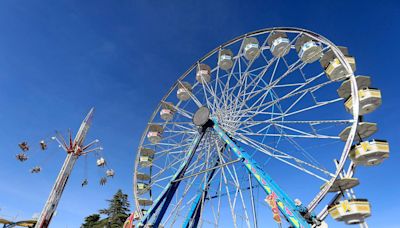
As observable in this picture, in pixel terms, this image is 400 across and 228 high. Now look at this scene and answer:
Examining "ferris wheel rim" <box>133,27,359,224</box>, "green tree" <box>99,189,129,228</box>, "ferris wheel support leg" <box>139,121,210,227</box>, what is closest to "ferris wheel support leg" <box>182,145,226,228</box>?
"ferris wheel support leg" <box>139,121,210,227</box>

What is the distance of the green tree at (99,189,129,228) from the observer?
1451 inches

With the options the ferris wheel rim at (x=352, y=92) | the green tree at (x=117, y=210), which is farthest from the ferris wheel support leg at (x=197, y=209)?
the green tree at (x=117, y=210)

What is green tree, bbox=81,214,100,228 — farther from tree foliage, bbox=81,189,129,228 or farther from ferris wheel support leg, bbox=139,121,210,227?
ferris wheel support leg, bbox=139,121,210,227

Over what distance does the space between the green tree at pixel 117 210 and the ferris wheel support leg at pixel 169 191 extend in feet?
70.1

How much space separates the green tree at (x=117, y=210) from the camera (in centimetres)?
3684

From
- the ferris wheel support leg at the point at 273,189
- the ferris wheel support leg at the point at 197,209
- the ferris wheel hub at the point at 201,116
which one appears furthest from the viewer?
the ferris wheel hub at the point at 201,116

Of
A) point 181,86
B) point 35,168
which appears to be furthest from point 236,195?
point 35,168

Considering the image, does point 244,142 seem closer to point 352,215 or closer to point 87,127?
point 352,215

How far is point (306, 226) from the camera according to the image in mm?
11078

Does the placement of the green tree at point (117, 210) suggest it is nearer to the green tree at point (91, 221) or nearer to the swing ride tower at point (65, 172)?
the green tree at point (91, 221)

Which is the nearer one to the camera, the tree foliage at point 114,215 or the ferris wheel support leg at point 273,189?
the ferris wheel support leg at point 273,189

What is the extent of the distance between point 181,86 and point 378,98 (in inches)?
535

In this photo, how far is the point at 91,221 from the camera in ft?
126

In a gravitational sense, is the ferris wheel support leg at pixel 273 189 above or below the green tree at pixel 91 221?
below
